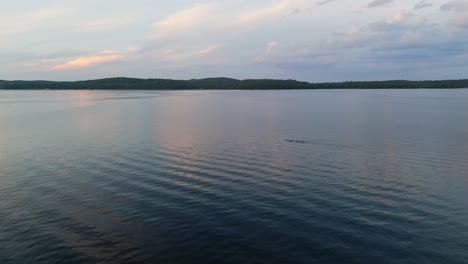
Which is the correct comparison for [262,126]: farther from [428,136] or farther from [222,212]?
[222,212]

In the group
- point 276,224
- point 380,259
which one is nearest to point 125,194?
point 276,224

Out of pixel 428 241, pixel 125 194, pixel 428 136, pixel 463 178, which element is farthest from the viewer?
pixel 428 136

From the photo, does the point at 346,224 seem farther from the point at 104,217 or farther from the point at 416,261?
the point at 104,217

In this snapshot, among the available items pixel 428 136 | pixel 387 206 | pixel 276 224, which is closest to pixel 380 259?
pixel 276 224

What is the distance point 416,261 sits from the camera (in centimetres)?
1456

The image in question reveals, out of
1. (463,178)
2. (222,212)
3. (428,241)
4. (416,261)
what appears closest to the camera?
(416,261)

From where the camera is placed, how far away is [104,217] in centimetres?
1886

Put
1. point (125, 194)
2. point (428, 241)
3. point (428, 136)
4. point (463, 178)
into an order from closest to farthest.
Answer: point (428, 241), point (125, 194), point (463, 178), point (428, 136)

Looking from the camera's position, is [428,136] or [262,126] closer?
[428,136]

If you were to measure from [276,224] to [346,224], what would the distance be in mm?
3604

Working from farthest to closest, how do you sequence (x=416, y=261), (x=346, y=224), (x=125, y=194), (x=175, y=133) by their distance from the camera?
(x=175, y=133)
(x=125, y=194)
(x=346, y=224)
(x=416, y=261)

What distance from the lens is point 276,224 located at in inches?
714

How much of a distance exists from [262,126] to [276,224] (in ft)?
132

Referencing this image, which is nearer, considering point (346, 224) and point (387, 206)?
point (346, 224)
